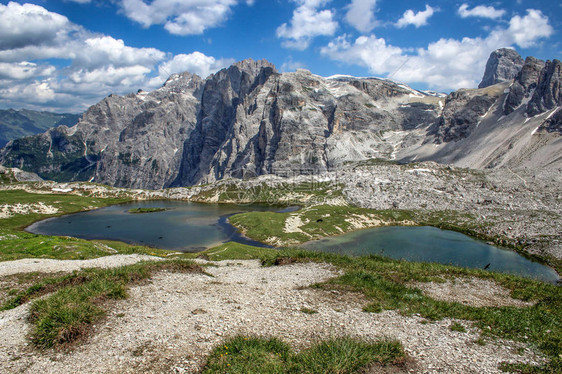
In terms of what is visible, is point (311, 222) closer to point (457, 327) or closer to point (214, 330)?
point (457, 327)

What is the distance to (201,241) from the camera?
8062cm

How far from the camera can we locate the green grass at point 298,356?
10.3 m

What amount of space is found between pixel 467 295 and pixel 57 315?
24127mm

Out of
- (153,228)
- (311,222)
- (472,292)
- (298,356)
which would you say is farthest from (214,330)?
(153,228)

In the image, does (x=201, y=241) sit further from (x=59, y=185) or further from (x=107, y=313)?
(x=59, y=185)

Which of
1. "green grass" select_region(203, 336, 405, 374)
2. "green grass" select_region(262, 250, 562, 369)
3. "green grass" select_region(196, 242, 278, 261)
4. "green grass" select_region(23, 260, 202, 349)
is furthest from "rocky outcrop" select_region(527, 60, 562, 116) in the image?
"green grass" select_region(23, 260, 202, 349)

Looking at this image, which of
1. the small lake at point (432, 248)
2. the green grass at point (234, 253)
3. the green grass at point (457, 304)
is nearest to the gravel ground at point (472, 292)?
the green grass at point (457, 304)

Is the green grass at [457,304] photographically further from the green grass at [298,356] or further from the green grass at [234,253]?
the green grass at [234,253]

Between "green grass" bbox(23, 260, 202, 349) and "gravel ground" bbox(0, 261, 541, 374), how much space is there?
0.54 metres

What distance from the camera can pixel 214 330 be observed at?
13.3 metres

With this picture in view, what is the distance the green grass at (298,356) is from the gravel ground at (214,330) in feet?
2.22

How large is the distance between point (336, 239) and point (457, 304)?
64.8 m

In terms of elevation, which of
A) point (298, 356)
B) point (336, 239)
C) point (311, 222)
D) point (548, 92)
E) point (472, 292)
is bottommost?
point (336, 239)

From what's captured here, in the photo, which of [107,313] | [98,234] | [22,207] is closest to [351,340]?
[107,313]
